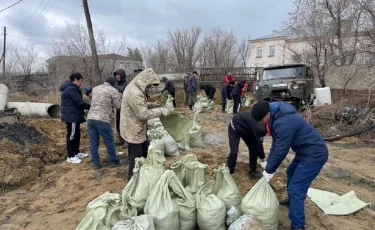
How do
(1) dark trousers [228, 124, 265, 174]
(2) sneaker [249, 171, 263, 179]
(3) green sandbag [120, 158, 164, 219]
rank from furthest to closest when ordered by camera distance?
1. (2) sneaker [249, 171, 263, 179]
2. (1) dark trousers [228, 124, 265, 174]
3. (3) green sandbag [120, 158, 164, 219]

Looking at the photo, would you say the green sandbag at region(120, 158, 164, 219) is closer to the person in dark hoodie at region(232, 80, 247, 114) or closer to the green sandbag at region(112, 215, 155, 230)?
the green sandbag at region(112, 215, 155, 230)

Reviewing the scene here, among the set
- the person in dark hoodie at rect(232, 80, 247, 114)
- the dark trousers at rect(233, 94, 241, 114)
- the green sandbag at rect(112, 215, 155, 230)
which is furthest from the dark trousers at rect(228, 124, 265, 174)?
the dark trousers at rect(233, 94, 241, 114)

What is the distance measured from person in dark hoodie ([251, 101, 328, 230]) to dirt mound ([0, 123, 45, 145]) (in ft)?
17.4

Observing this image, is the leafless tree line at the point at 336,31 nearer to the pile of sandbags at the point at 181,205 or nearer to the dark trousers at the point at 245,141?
the dark trousers at the point at 245,141

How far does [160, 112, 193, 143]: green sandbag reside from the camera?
4.27 meters

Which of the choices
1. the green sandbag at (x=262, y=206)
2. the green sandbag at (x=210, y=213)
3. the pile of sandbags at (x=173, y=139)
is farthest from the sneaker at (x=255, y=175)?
the green sandbag at (x=210, y=213)

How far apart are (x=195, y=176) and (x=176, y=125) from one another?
1.35 meters

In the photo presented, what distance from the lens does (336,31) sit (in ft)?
43.5

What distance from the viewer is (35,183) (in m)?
4.73

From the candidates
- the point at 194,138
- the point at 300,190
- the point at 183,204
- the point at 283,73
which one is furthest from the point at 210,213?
the point at 283,73

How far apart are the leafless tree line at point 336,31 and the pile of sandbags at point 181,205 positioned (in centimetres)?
811

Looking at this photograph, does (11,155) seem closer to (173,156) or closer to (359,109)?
(173,156)

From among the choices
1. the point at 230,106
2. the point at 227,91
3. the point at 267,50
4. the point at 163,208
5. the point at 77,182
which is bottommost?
the point at 77,182

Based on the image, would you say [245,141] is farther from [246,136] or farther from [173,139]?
[173,139]
